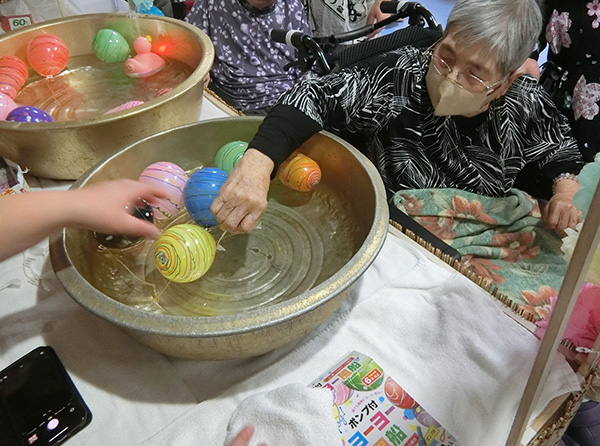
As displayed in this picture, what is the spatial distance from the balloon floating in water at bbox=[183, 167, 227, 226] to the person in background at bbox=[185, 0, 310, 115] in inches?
35.2

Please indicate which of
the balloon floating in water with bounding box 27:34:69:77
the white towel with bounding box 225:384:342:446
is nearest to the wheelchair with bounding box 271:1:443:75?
the balloon floating in water with bounding box 27:34:69:77

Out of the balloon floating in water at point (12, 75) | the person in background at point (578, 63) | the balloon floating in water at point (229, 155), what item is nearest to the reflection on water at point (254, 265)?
the balloon floating in water at point (229, 155)

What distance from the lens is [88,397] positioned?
0.70 metres

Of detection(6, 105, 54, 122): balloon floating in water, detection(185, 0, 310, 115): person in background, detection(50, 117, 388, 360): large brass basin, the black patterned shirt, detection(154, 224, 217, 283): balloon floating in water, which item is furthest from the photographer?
detection(185, 0, 310, 115): person in background

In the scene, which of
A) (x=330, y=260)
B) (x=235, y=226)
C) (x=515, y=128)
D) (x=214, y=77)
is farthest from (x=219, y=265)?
(x=214, y=77)

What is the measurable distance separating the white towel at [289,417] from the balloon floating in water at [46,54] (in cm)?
101

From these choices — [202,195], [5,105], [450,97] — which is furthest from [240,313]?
[5,105]

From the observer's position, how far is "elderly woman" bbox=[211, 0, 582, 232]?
0.94m

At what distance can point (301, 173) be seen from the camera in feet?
3.05

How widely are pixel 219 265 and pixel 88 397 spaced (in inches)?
11.3

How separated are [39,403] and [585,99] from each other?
4.46ft

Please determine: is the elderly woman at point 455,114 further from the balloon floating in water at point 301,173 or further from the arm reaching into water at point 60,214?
the arm reaching into water at point 60,214

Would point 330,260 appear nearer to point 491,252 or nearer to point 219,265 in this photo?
point 219,265

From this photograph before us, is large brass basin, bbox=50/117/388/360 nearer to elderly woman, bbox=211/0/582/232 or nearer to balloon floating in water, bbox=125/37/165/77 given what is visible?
elderly woman, bbox=211/0/582/232
